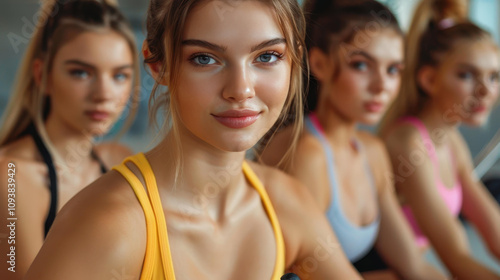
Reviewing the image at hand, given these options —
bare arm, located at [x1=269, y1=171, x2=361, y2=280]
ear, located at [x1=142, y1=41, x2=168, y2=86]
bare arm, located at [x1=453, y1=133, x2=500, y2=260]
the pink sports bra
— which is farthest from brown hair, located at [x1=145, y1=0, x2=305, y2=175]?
bare arm, located at [x1=453, y1=133, x2=500, y2=260]

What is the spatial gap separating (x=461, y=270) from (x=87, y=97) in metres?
0.62

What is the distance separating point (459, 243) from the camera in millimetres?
890

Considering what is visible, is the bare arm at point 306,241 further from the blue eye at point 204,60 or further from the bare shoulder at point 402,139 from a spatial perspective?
the bare shoulder at point 402,139

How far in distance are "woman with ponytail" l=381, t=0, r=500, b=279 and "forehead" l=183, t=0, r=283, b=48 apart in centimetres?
57

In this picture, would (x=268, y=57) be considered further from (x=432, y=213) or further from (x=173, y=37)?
(x=432, y=213)

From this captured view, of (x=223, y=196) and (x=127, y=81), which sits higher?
(x=127, y=81)

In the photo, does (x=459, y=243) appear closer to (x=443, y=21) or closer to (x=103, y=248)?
(x=443, y=21)

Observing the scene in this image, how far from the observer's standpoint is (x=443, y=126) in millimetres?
1008

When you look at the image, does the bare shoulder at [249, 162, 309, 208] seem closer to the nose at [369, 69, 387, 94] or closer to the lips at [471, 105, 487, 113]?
the nose at [369, 69, 387, 94]

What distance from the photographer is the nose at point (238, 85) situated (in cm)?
43

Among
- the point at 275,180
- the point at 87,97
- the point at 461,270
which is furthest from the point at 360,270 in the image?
the point at 87,97

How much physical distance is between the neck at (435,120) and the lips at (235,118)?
63 centimetres

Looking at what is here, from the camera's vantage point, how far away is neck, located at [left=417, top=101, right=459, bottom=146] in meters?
1.00

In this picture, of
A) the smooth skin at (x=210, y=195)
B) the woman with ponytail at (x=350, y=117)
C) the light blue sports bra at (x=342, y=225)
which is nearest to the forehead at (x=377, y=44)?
the woman with ponytail at (x=350, y=117)
